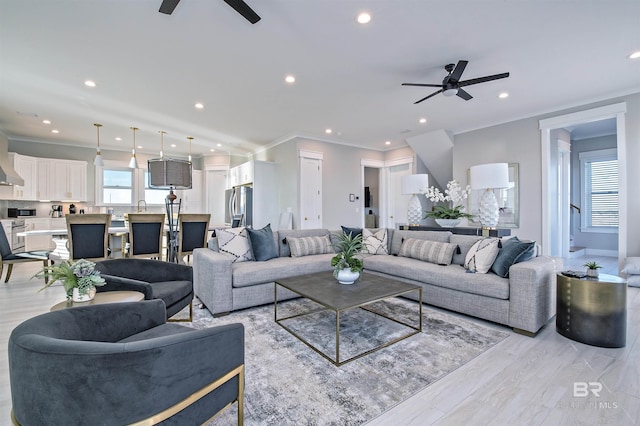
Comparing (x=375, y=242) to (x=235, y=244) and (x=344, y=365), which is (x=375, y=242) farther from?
(x=344, y=365)

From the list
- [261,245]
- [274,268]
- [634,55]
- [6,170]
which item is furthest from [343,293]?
[6,170]

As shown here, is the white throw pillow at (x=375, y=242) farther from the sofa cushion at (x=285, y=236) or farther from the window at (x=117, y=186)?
the window at (x=117, y=186)

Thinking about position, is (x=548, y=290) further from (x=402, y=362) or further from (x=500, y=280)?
(x=402, y=362)

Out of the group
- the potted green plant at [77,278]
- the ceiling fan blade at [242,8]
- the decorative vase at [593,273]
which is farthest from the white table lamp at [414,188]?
the potted green plant at [77,278]

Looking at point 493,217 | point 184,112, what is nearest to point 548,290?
point 493,217

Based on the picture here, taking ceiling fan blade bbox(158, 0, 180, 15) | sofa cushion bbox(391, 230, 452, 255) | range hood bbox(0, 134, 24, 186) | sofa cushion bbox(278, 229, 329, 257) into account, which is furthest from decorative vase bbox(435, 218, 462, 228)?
range hood bbox(0, 134, 24, 186)

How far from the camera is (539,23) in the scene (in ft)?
8.52

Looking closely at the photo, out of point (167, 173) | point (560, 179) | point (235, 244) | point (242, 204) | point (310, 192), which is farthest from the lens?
point (242, 204)

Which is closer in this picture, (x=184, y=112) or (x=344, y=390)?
(x=344, y=390)

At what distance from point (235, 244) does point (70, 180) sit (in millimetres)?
6225

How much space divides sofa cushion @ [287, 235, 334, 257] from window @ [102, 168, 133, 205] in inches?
246

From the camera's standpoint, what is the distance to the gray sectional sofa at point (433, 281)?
2.47 meters

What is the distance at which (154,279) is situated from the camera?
2.57 metres

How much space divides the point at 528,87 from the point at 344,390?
4.53 m
